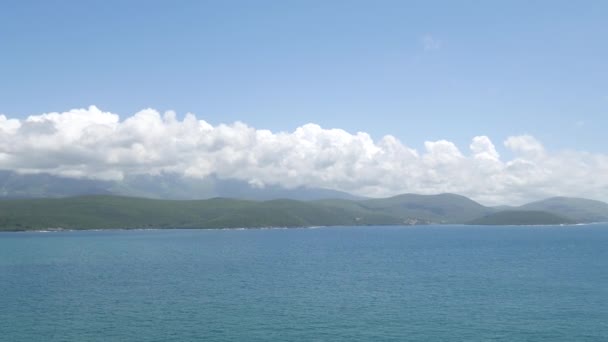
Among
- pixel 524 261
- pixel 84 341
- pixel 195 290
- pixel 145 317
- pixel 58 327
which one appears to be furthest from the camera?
pixel 524 261

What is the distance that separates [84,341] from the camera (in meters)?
69.8

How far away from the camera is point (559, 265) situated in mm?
152250

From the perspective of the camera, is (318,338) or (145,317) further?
(145,317)

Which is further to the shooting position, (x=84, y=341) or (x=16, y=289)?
(x=16, y=289)

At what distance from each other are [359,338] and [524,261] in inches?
4398

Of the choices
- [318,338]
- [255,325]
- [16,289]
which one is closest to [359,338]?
[318,338]

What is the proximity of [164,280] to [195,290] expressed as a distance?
61.4 feet

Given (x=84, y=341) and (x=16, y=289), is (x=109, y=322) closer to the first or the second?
(x=84, y=341)

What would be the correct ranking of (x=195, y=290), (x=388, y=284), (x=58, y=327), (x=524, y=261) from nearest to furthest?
(x=58, y=327)
(x=195, y=290)
(x=388, y=284)
(x=524, y=261)

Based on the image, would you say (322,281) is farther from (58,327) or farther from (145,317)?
(58,327)

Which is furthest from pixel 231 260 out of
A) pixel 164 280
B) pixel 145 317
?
pixel 145 317

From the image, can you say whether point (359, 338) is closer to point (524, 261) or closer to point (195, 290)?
point (195, 290)

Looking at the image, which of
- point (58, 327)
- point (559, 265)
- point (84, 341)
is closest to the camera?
point (84, 341)

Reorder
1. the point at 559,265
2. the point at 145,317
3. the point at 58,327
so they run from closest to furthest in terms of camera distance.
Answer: the point at 58,327
the point at 145,317
the point at 559,265
